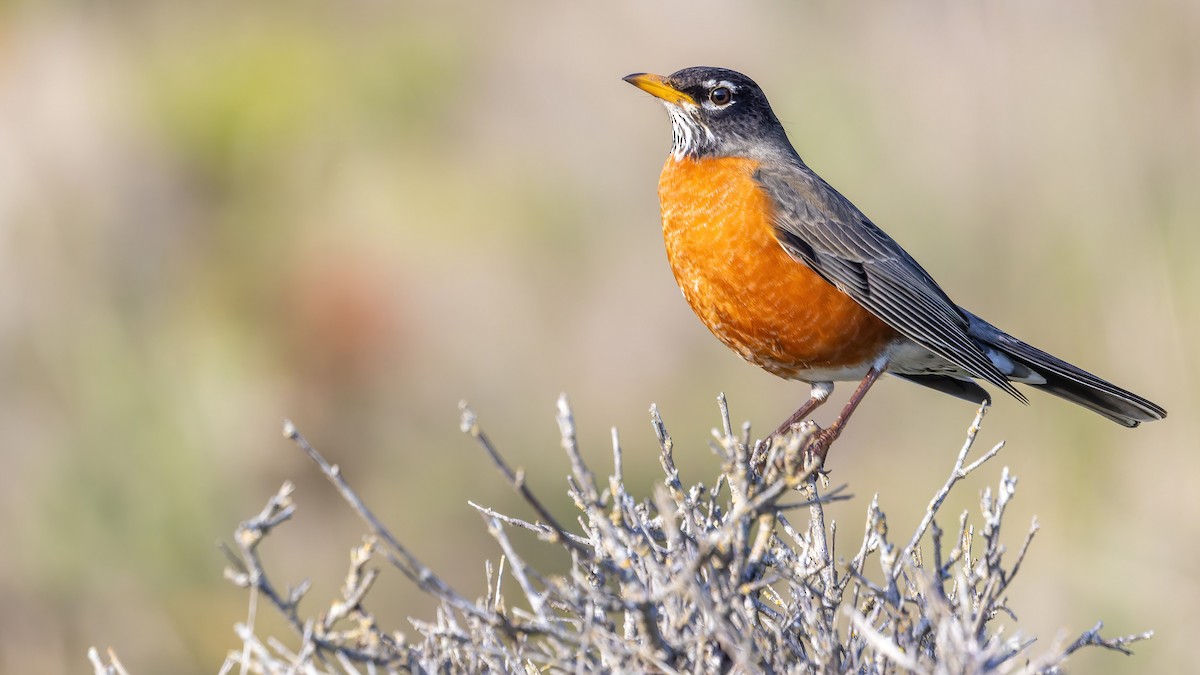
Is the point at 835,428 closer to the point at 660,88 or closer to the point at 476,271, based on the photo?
the point at 660,88

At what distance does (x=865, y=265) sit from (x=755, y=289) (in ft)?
1.82

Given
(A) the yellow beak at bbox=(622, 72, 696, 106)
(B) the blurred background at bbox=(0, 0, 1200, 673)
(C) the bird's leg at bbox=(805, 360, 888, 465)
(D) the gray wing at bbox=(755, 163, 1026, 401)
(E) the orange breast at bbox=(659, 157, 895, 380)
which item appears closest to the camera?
(C) the bird's leg at bbox=(805, 360, 888, 465)

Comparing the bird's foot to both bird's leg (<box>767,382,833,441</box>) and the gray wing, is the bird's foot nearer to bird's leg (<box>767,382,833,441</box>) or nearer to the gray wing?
bird's leg (<box>767,382,833,441</box>)

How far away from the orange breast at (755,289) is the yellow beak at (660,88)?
394 millimetres

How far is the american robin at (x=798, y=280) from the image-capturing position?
4023mm

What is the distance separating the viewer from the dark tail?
4246 millimetres

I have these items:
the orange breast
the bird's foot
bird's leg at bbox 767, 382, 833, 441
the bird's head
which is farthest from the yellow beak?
the bird's foot

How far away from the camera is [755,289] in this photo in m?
3.98

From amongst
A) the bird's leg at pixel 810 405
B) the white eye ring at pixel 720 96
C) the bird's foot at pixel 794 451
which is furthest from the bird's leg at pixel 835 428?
the white eye ring at pixel 720 96

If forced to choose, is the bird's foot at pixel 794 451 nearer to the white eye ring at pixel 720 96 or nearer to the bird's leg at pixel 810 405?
the bird's leg at pixel 810 405

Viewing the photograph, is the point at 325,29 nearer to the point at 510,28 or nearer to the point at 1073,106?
the point at 510,28

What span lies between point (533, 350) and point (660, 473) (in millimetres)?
1833

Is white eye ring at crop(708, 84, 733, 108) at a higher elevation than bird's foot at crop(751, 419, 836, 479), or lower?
higher

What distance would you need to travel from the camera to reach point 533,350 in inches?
355
